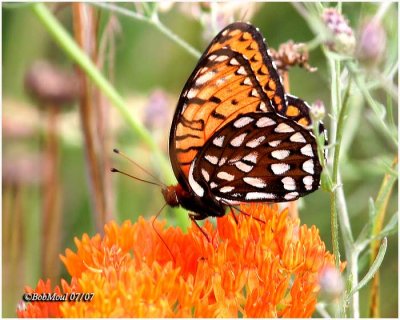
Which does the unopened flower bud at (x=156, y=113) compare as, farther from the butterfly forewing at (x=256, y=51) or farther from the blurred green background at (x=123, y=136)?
the butterfly forewing at (x=256, y=51)

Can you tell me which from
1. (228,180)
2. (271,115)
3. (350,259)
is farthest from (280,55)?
(350,259)

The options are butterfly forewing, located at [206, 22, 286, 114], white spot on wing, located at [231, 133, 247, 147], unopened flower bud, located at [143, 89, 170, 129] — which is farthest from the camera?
unopened flower bud, located at [143, 89, 170, 129]

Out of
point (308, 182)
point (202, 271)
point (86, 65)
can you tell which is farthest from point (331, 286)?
point (86, 65)

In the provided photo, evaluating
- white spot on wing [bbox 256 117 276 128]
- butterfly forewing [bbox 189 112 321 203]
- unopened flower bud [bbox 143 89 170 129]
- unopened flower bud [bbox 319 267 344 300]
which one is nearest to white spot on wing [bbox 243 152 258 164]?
butterfly forewing [bbox 189 112 321 203]

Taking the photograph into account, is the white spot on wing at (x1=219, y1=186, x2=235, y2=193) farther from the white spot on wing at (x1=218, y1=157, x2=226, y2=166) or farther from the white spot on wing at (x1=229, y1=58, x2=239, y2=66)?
the white spot on wing at (x1=229, y1=58, x2=239, y2=66)

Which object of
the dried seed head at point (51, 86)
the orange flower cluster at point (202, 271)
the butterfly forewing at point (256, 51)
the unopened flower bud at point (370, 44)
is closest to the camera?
the unopened flower bud at point (370, 44)

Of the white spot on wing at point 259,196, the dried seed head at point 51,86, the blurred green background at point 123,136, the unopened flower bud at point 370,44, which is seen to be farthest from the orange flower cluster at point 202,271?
the dried seed head at point 51,86

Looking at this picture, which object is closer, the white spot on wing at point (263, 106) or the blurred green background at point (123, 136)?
the white spot on wing at point (263, 106)
